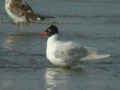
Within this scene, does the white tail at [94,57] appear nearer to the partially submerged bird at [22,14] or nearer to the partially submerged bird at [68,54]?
the partially submerged bird at [68,54]

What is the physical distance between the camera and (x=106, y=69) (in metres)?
9.38

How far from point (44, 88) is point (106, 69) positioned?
1978 millimetres

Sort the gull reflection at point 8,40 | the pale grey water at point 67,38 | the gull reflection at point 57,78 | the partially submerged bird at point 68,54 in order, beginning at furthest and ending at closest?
1. the gull reflection at point 8,40
2. the partially submerged bird at point 68,54
3. the pale grey water at point 67,38
4. the gull reflection at point 57,78

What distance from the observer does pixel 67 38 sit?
12898mm

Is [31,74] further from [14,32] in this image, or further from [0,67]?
[14,32]

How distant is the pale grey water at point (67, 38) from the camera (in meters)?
8.18

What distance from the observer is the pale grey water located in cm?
818

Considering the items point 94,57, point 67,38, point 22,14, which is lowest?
point 67,38

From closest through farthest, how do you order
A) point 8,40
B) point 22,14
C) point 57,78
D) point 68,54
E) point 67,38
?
point 57,78
point 68,54
point 8,40
point 67,38
point 22,14

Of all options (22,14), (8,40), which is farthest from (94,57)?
(22,14)

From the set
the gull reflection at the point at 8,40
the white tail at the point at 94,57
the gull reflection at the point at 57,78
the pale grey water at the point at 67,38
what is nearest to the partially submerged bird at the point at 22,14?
the pale grey water at the point at 67,38

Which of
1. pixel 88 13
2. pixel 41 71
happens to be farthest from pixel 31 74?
pixel 88 13

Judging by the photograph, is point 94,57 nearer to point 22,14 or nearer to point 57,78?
point 57,78

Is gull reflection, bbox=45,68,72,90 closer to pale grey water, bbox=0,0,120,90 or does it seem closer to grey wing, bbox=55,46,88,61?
pale grey water, bbox=0,0,120,90
